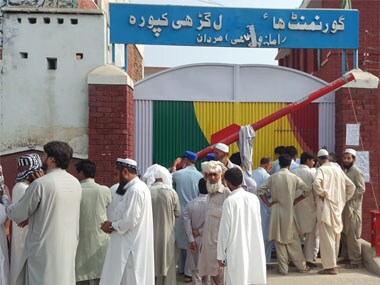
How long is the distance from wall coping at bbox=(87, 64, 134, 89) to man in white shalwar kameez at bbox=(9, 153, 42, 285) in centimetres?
332

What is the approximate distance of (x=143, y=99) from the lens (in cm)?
850

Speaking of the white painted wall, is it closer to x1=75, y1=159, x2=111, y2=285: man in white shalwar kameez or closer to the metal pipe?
the metal pipe

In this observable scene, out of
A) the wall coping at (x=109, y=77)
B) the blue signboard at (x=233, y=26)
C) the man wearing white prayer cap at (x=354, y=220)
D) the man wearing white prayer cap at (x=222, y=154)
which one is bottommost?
the man wearing white prayer cap at (x=354, y=220)

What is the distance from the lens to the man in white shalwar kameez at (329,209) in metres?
6.73

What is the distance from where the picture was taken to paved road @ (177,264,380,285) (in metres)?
6.48

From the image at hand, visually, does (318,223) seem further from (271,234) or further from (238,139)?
(238,139)

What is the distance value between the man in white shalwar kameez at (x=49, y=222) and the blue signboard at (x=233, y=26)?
457 centimetres

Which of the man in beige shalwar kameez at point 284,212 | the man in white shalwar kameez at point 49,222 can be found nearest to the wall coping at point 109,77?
the man in beige shalwar kameez at point 284,212

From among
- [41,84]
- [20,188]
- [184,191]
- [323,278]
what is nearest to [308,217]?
[323,278]

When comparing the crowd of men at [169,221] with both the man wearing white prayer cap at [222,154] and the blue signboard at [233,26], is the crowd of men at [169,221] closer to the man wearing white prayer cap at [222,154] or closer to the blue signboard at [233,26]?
the man wearing white prayer cap at [222,154]

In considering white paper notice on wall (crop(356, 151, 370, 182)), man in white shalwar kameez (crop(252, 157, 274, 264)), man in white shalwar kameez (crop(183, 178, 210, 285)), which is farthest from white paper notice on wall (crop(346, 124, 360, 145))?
man in white shalwar kameez (crop(183, 178, 210, 285))

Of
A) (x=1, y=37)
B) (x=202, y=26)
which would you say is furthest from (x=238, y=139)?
(x=1, y=37)

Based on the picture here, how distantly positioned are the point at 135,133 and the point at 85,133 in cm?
84

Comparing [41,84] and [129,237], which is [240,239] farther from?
[41,84]
